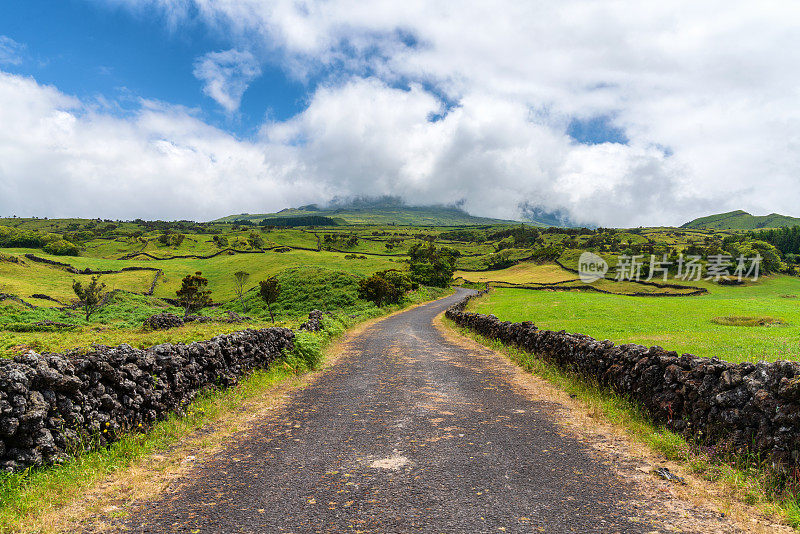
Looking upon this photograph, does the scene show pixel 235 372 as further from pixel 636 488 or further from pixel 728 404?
pixel 728 404

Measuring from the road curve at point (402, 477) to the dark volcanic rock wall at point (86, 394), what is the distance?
Answer: 2.33 meters

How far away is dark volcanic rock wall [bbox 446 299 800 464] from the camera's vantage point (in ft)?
22.5

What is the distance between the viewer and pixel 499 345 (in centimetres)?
2489

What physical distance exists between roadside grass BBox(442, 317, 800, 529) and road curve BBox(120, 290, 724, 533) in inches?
57.8

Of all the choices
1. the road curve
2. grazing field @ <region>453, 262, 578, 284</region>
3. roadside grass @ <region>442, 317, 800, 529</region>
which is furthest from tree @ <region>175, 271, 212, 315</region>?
grazing field @ <region>453, 262, 578, 284</region>

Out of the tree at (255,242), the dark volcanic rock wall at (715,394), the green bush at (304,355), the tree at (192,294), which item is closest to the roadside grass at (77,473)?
the green bush at (304,355)

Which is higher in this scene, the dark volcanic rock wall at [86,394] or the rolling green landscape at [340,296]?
the dark volcanic rock wall at [86,394]

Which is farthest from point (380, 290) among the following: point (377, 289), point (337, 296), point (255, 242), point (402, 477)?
point (255, 242)

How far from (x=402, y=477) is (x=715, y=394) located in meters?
6.53

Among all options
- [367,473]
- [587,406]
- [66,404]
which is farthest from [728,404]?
[66,404]

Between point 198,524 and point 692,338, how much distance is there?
83.5ft

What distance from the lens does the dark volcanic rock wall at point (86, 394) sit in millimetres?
6855

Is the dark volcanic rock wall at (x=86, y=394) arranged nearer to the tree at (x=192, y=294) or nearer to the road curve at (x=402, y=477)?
the road curve at (x=402, y=477)

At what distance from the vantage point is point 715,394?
830 centimetres
